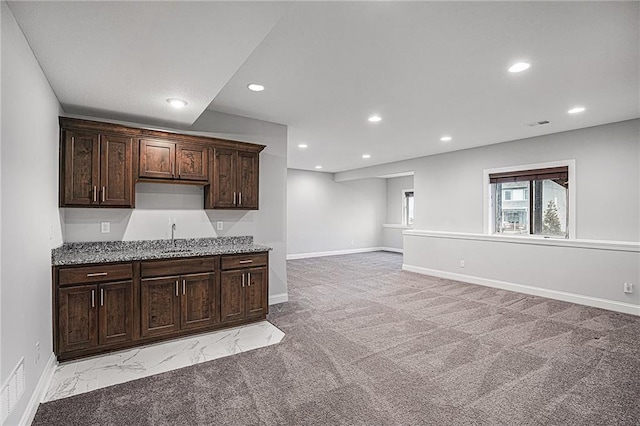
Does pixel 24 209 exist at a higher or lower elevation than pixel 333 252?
higher

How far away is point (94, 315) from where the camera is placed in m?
2.93

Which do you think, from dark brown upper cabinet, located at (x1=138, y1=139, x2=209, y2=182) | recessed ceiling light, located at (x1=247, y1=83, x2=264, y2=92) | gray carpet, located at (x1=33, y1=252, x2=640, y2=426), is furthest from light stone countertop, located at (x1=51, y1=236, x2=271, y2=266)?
recessed ceiling light, located at (x1=247, y1=83, x2=264, y2=92)

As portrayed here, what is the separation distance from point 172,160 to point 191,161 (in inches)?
8.1

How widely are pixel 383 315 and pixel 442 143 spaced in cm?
346

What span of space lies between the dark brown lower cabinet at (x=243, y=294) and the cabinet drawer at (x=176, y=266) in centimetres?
20

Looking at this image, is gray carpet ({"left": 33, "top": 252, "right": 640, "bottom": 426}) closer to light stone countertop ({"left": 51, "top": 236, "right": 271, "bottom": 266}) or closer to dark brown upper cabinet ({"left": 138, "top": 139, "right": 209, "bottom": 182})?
light stone countertop ({"left": 51, "top": 236, "right": 271, "bottom": 266})

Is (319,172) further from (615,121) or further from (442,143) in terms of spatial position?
(615,121)

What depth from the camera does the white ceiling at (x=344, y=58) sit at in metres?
1.93

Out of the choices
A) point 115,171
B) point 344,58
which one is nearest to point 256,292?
point 115,171

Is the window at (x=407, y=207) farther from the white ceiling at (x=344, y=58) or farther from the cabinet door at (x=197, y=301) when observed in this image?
the cabinet door at (x=197, y=301)

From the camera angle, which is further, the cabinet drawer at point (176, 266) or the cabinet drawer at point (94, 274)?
the cabinet drawer at point (176, 266)

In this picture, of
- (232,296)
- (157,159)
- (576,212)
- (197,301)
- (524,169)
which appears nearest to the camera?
(197,301)

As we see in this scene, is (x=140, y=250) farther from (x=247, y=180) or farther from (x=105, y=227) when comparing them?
(x=247, y=180)

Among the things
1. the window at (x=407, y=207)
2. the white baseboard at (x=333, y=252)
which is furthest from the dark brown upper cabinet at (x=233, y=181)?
the window at (x=407, y=207)
